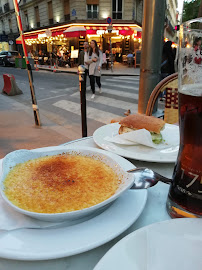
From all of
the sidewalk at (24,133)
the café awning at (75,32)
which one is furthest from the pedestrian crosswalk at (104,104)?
the café awning at (75,32)

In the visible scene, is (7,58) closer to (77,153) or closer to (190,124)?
(77,153)

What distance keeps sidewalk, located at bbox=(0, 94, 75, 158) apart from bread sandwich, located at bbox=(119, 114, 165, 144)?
292 cm

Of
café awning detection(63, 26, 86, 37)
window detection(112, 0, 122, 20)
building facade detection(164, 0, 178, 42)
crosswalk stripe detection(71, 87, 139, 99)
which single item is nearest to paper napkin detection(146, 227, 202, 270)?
crosswalk stripe detection(71, 87, 139, 99)

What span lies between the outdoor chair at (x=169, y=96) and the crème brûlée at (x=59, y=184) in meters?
1.62

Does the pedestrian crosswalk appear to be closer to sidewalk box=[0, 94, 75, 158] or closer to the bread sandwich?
sidewalk box=[0, 94, 75, 158]

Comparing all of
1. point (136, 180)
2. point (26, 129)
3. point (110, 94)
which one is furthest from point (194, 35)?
point (110, 94)

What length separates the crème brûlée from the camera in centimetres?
67

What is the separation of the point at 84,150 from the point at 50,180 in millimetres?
268

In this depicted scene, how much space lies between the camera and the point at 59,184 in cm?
76

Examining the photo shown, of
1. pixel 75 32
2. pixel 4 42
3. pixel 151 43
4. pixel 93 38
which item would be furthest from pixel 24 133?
pixel 4 42

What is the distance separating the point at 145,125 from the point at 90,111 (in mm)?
5269

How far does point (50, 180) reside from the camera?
79 centimetres

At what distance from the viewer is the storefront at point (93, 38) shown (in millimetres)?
22062

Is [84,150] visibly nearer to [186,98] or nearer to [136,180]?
[136,180]
